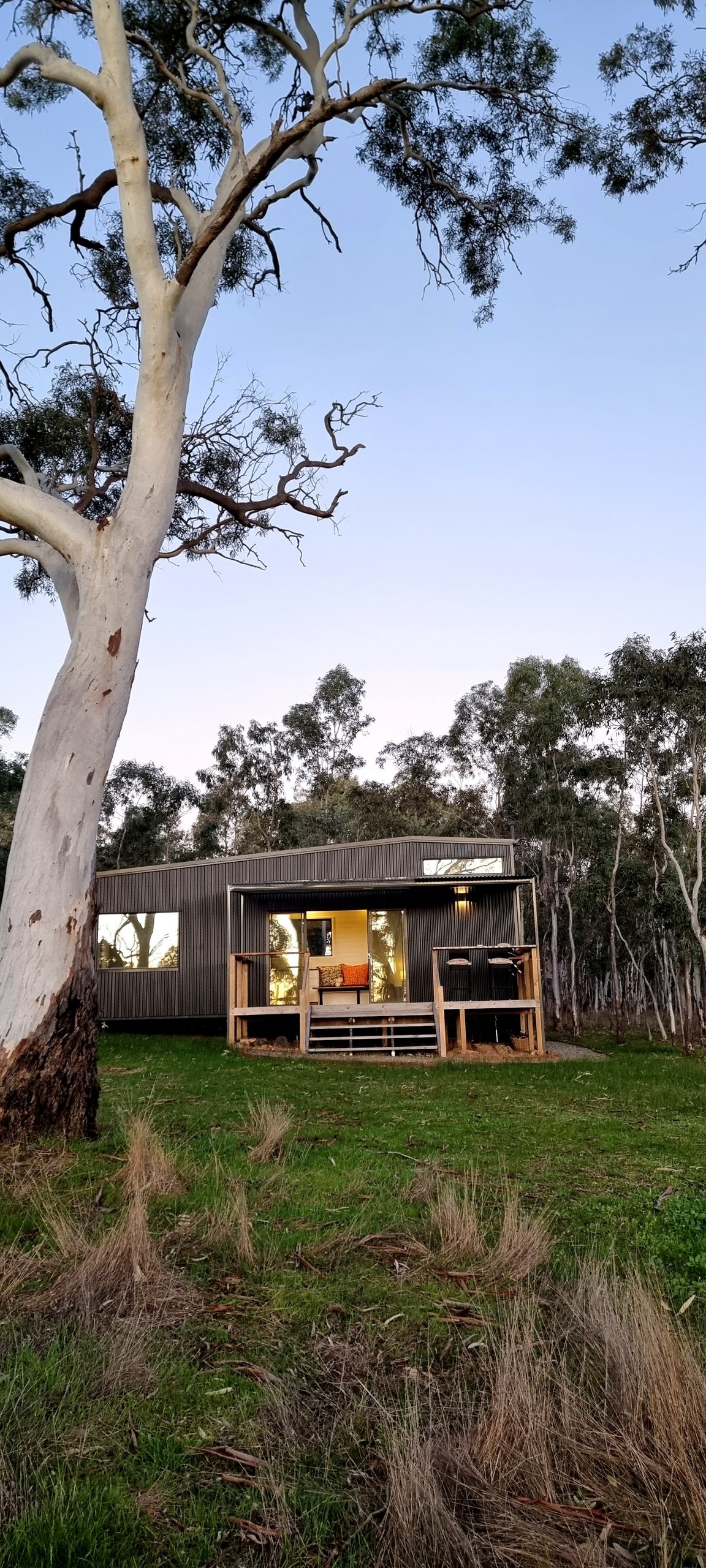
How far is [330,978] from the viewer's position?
17.9 meters

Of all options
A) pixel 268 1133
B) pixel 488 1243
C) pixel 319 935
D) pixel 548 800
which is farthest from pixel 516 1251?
pixel 548 800

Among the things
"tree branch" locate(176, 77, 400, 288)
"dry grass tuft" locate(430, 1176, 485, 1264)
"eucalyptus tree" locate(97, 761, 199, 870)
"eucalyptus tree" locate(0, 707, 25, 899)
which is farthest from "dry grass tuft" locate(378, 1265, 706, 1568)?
"eucalyptus tree" locate(97, 761, 199, 870)

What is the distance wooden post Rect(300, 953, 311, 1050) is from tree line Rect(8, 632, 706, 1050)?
727 centimetres

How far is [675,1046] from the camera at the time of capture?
1870 cm

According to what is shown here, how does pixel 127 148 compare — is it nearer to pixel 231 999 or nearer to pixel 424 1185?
pixel 424 1185

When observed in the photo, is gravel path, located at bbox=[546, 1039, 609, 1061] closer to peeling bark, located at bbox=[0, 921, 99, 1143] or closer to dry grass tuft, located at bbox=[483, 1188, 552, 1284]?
peeling bark, located at bbox=[0, 921, 99, 1143]

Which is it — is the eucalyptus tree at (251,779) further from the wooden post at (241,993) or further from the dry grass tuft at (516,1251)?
the dry grass tuft at (516,1251)

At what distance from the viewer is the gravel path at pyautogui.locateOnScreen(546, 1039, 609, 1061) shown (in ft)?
46.2

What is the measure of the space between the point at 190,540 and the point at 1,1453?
8.84m

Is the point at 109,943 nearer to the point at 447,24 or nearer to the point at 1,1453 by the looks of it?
the point at 447,24

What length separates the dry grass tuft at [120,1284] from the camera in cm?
294

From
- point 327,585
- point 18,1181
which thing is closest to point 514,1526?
point 18,1181

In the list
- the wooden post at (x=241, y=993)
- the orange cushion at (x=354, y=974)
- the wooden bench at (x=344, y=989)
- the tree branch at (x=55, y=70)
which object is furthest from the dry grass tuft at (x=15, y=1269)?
the orange cushion at (x=354, y=974)

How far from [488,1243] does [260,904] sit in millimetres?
14769
